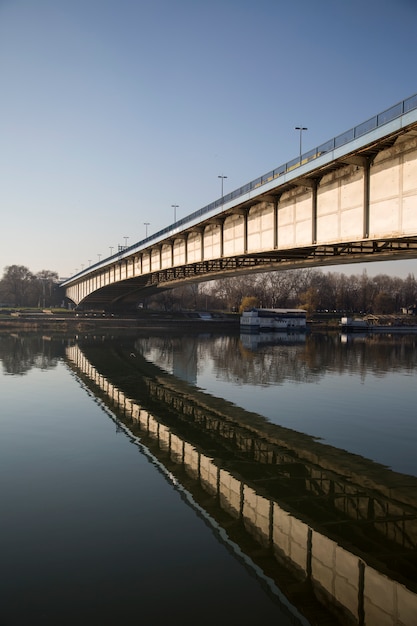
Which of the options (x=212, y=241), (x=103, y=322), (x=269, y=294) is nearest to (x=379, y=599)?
(x=212, y=241)

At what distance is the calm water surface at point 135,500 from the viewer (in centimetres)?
902

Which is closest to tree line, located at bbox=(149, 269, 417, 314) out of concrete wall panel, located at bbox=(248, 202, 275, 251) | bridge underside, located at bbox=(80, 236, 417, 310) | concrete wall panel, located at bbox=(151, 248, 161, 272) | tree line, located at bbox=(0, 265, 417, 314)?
tree line, located at bbox=(0, 265, 417, 314)

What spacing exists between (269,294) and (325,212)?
134440mm

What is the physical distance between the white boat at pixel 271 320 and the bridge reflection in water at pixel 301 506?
259 ft

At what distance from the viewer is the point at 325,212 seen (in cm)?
2348

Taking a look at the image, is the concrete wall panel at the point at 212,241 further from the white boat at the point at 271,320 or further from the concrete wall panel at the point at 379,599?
the white boat at the point at 271,320

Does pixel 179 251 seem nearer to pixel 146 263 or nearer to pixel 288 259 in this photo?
pixel 288 259

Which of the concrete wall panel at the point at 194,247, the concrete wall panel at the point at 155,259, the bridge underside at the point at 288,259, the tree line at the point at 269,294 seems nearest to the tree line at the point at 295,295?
the tree line at the point at 269,294

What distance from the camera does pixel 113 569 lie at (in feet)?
32.8

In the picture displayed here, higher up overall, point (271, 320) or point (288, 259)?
point (288, 259)

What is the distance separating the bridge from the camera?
61.5 feet

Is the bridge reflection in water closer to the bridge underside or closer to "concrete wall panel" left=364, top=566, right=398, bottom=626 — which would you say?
"concrete wall panel" left=364, top=566, right=398, bottom=626

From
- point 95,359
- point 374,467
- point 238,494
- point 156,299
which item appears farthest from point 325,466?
point 156,299

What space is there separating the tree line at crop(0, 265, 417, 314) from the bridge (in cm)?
10388
